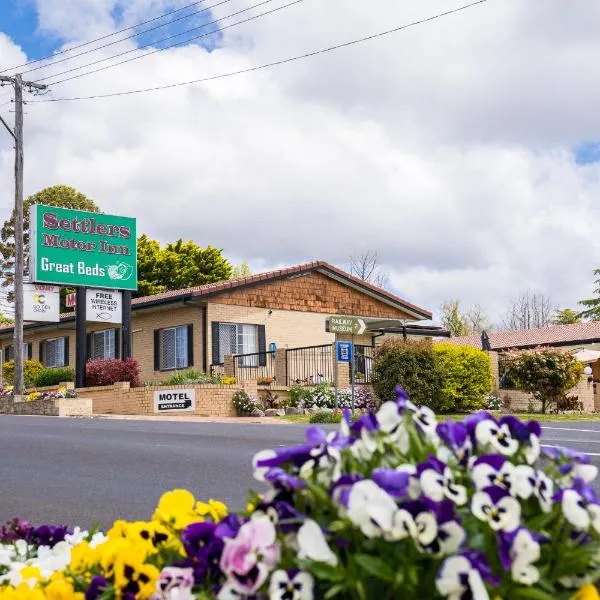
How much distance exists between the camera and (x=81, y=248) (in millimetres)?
33438

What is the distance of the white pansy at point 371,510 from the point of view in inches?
86.7

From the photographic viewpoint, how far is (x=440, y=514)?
2.25 m

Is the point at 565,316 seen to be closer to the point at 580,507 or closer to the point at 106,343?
the point at 106,343

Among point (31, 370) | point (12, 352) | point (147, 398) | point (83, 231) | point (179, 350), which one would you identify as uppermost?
point (83, 231)

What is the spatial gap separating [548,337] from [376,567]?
155ft

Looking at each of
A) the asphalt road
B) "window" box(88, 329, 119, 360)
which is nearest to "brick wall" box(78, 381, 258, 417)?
"window" box(88, 329, 119, 360)

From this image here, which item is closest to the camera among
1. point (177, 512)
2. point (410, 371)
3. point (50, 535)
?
point (177, 512)

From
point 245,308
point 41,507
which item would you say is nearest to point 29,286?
point 245,308

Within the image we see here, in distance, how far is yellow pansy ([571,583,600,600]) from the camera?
2.24 meters

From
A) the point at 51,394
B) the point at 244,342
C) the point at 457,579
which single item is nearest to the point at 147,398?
the point at 51,394

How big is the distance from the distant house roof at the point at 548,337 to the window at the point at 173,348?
641 inches

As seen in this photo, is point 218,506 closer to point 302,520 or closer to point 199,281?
point 302,520

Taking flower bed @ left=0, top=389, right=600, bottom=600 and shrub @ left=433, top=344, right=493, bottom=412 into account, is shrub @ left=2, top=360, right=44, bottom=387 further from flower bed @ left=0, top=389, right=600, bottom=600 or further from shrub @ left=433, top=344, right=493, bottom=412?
flower bed @ left=0, top=389, right=600, bottom=600

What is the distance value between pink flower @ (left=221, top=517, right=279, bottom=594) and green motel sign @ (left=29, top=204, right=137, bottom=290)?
1228 inches
